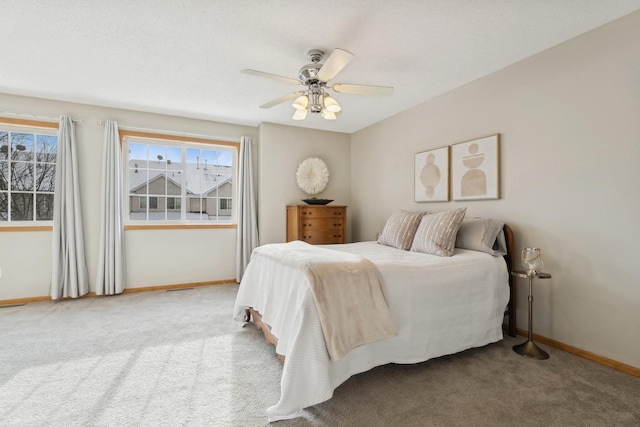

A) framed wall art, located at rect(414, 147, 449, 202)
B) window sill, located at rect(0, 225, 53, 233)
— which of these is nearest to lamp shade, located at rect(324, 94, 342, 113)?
framed wall art, located at rect(414, 147, 449, 202)

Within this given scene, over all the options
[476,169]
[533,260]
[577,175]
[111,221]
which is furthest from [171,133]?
[577,175]

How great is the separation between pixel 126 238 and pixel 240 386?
3.20 metres

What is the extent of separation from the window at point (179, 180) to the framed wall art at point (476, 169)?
3.24 metres

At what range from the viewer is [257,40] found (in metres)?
2.45

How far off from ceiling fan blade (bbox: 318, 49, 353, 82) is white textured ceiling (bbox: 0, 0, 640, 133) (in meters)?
0.32

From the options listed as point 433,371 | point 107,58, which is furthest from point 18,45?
point 433,371

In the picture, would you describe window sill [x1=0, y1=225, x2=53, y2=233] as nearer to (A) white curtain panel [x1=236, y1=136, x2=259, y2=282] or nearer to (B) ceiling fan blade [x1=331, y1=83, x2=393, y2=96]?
(A) white curtain panel [x1=236, y1=136, x2=259, y2=282]

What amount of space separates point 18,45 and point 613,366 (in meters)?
5.24

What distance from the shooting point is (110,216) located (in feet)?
13.0

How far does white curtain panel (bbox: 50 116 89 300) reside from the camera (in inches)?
146

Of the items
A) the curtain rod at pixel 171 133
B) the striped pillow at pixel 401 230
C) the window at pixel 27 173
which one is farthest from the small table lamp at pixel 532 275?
the window at pixel 27 173

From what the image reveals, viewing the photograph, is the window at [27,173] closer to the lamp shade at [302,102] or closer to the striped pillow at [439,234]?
the lamp shade at [302,102]

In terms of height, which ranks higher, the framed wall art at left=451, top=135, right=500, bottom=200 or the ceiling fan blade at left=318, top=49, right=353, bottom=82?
the ceiling fan blade at left=318, top=49, right=353, bottom=82

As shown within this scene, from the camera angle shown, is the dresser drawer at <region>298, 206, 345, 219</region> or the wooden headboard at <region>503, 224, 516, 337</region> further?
the dresser drawer at <region>298, 206, 345, 219</region>
